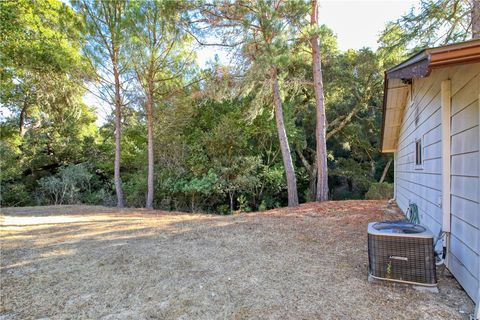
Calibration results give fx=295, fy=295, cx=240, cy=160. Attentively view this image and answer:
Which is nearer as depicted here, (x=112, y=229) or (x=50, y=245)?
(x=50, y=245)

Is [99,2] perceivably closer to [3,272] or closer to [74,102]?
[74,102]

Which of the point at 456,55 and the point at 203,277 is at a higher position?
the point at 456,55

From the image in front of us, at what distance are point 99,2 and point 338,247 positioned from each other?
29.9 ft

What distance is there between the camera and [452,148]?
3.04 m

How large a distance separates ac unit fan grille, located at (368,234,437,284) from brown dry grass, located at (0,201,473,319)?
125 mm

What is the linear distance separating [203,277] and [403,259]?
1.91 meters

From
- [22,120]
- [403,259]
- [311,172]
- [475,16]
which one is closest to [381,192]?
[311,172]

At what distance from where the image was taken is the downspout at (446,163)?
311 cm

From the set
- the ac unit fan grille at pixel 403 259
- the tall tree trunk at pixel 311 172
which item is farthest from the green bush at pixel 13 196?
the ac unit fan grille at pixel 403 259

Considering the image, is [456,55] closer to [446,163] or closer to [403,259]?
[446,163]

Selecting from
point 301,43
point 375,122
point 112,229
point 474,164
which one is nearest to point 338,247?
point 474,164

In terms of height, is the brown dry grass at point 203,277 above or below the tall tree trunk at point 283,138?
below

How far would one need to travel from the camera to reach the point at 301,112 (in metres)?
14.0

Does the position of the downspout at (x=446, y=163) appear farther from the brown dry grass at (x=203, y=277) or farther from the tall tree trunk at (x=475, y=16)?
the tall tree trunk at (x=475, y=16)
